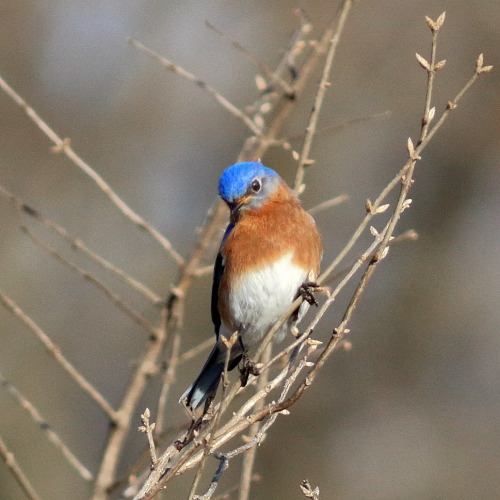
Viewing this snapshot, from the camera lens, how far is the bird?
15.7ft

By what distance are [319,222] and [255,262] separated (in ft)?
30.6

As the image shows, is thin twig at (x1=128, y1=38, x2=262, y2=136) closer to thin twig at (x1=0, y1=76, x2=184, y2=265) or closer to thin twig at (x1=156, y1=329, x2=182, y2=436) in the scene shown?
thin twig at (x1=0, y1=76, x2=184, y2=265)

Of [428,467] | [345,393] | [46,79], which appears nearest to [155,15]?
[46,79]

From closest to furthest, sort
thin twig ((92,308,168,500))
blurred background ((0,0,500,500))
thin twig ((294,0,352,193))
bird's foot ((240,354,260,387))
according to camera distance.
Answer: bird's foot ((240,354,260,387)) < thin twig ((294,0,352,193)) < thin twig ((92,308,168,500)) < blurred background ((0,0,500,500))

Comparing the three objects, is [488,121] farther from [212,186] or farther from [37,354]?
[37,354]

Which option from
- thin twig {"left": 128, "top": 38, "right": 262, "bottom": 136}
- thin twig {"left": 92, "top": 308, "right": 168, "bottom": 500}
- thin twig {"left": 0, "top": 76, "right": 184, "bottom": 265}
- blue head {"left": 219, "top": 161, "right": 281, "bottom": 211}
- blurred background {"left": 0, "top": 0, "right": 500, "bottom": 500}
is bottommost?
thin twig {"left": 92, "top": 308, "right": 168, "bottom": 500}

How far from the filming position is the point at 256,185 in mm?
5090

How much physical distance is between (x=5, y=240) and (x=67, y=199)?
120cm

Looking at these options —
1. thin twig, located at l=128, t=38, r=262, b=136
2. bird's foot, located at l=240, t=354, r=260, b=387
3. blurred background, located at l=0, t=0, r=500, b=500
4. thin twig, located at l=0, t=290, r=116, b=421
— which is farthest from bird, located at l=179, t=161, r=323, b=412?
blurred background, located at l=0, t=0, r=500, b=500

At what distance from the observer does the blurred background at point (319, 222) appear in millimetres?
14055

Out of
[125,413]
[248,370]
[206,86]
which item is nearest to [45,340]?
[125,413]

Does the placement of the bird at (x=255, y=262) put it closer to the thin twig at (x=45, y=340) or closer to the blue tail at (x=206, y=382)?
the blue tail at (x=206, y=382)

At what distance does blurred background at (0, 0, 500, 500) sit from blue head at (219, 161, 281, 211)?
865cm

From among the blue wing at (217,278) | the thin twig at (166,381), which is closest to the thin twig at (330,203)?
the blue wing at (217,278)
